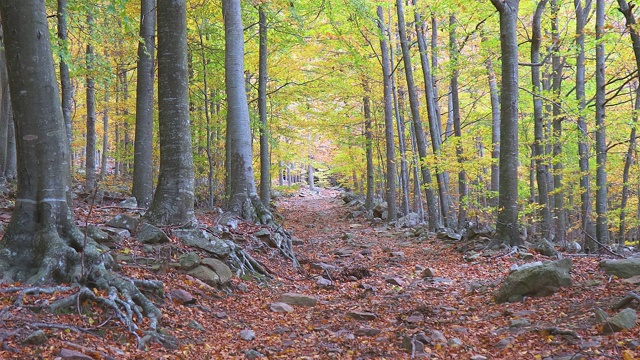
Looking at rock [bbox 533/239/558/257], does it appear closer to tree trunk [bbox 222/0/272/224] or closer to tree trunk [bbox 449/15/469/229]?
tree trunk [bbox 449/15/469/229]

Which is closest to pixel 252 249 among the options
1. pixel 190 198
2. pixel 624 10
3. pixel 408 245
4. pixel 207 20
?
pixel 190 198

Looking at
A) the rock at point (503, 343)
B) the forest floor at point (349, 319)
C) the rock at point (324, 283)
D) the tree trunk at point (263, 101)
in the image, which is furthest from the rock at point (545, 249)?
the tree trunk at point (263, 101)

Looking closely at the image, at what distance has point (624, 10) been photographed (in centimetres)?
588

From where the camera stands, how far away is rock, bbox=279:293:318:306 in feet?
19.9

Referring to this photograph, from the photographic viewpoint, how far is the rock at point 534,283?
5414 millimetres

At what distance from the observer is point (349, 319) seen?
531 cm

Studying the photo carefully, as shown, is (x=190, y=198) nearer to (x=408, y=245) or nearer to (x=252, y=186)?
(x=252, y=186)

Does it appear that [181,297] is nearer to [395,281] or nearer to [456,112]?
[395,281]

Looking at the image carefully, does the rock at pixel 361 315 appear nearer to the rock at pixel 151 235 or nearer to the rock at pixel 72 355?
the rock at pixel 151 235

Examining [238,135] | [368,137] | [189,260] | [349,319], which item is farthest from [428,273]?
[368,137]

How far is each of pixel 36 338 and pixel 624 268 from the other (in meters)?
6.38

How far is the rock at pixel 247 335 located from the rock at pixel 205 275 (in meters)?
1.37

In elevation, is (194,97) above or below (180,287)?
above

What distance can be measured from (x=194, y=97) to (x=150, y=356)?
12.4 meters
